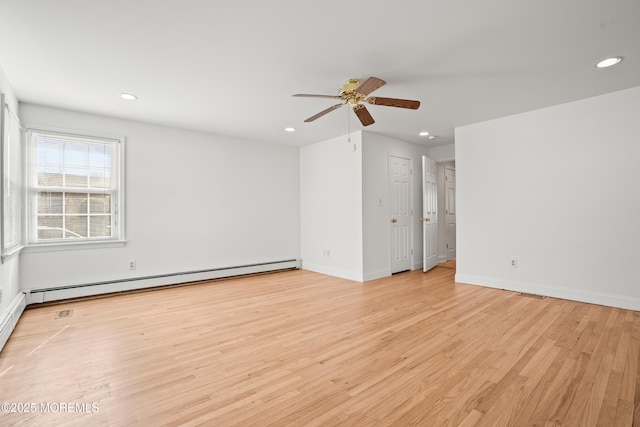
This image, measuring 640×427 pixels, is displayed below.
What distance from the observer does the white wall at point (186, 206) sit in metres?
4.00

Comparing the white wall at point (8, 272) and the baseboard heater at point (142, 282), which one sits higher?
the white wall at point (8, 272)

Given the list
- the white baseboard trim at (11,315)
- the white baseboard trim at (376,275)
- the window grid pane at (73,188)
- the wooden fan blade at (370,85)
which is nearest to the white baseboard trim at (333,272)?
the white baseboard trim at (376,275)

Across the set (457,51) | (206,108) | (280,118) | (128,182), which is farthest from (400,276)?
(128,182)

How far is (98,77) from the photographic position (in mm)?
2996

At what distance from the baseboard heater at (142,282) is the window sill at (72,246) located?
1.60 feet

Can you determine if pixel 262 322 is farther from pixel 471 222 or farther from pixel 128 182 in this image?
pixel 471 222

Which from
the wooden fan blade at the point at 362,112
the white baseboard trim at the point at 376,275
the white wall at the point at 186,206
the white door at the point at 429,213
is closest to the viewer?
the wooden fan blade at the point at 362,112

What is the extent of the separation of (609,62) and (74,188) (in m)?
6.22

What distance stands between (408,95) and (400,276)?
314 cm

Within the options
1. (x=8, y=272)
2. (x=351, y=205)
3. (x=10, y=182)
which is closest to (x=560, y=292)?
(x=351, y=205)

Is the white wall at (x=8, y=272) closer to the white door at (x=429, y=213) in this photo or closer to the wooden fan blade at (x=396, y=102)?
the wooden fan blade at (x=396, y=102)

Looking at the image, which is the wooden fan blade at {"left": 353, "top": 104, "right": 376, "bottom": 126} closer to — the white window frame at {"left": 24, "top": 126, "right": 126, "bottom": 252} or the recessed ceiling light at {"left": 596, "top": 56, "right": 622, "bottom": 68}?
the recessed ceiling light at {"left": 596, "top": 56, "right": 622, "bottom": 68}

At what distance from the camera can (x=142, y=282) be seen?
14.6 feet

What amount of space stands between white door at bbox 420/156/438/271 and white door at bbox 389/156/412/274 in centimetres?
31
